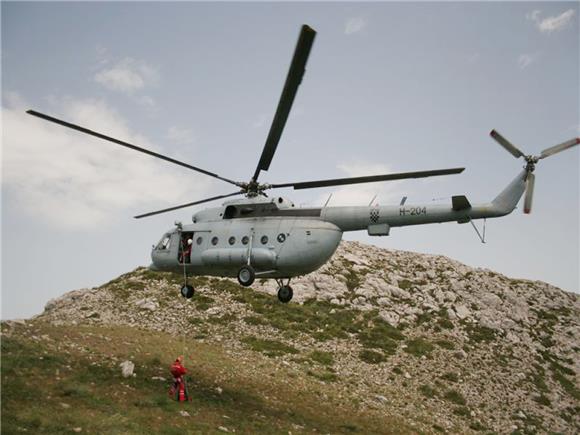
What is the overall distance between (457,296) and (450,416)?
58.0 ft

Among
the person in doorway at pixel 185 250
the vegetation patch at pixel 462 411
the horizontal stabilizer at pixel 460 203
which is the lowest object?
the vegetation patch at pixel 462 411

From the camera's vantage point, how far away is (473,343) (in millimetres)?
34125

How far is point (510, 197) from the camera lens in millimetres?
14703

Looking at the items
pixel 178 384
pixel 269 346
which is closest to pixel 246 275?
pixel 178 384

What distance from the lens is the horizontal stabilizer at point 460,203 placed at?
14.7 metres

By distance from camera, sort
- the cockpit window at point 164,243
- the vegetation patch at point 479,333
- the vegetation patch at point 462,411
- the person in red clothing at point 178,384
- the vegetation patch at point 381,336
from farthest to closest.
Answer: the vegetation patch at point 479,333 < the vegetation patch at point 381,336 < the vegetation patch at point 462,411 < the cockpit window at point 164,243 < the person in red clothing at point 178,384

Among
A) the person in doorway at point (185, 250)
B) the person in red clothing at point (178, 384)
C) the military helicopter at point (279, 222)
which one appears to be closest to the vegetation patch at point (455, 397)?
the military helicopter at point (279, 222)

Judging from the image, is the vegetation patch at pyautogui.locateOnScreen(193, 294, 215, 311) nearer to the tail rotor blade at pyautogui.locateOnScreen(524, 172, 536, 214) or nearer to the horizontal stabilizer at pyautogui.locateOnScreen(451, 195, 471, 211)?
the horizontal stabilizer at pyautogui.locateOnScreen(451, 195, 471, 211)

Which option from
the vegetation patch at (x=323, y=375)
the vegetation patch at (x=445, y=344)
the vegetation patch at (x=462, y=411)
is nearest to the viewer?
the vegetation patch at (x=323, y=375)

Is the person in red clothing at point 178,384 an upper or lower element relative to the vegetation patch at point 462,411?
upper

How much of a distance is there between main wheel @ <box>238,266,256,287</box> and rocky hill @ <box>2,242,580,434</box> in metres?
4.92

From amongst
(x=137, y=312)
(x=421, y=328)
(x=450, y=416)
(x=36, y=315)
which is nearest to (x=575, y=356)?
(x=421, y=328)

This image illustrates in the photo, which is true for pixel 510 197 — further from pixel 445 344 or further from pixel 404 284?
pixel 404 284

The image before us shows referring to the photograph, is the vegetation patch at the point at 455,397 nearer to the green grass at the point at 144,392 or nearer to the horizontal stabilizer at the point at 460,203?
the green grass at the point at 144,392
